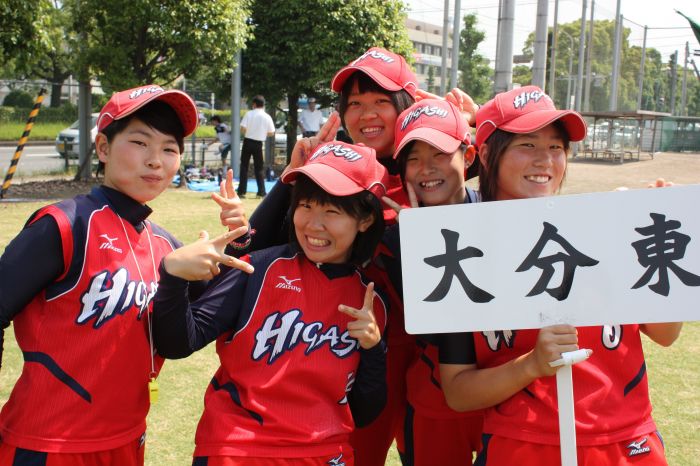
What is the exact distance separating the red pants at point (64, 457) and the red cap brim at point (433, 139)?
51.5 inches

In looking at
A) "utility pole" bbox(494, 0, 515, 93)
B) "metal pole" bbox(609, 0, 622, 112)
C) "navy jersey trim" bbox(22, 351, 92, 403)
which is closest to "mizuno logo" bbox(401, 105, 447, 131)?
"navy jersey trim" bbox(22, 351, 92, 403)

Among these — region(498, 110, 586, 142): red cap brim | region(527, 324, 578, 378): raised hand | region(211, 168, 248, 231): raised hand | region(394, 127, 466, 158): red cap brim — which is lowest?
region(527, 324, 578, 378): raised hand

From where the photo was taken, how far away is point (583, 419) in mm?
1910

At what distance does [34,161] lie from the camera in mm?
18281

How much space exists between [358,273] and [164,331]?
2.19 ft

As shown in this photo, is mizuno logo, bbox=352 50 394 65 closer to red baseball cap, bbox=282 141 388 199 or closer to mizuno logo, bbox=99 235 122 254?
red baseball cap, bbox=282 141 388 199

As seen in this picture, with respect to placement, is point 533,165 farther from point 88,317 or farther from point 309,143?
point 88,317

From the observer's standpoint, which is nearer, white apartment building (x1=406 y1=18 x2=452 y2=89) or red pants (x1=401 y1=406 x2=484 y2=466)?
red pants (x1=401 y1=406 x2=484 y2=466)

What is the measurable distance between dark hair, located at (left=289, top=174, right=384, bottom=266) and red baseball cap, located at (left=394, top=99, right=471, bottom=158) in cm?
21

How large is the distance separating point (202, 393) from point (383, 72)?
7.95 feet

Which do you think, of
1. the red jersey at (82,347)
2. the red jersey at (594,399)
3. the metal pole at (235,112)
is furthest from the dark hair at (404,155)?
the metal pole at (235,112)

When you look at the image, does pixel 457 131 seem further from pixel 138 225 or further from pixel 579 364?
pixel 138 225

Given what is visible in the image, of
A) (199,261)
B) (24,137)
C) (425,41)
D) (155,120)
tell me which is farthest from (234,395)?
(425,41)

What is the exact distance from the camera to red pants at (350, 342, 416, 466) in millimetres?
2523
